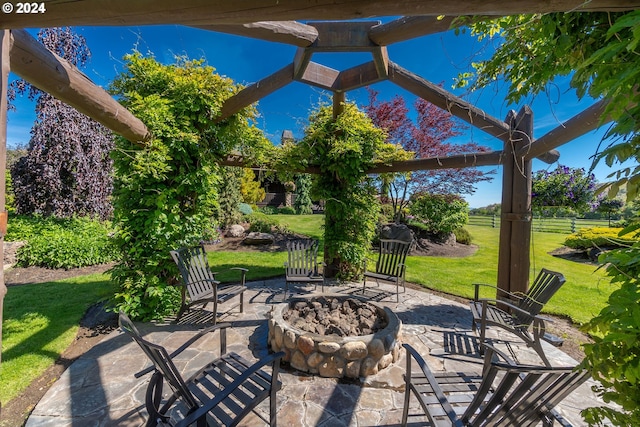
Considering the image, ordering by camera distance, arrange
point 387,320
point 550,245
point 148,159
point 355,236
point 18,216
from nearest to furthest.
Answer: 1. point 387,320
2. point 148,159
3. point 355,236
4. point 18,216
5. point 550,245

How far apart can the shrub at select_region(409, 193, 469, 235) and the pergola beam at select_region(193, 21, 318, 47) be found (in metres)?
7.44

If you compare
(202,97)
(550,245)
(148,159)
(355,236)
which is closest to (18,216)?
(148,159)

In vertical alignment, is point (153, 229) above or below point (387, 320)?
above

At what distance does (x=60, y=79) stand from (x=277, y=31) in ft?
6.27

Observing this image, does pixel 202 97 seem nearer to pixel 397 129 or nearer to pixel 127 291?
pixel 127 291

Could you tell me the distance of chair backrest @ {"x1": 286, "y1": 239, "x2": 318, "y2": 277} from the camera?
16.0 feet

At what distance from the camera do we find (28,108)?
7137mm

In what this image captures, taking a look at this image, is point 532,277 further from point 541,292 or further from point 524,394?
point 524,394

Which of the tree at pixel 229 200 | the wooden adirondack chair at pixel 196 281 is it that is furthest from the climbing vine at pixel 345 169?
the tree at pixel 229 200

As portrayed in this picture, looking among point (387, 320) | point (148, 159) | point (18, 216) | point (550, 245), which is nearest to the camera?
point (387, 320)

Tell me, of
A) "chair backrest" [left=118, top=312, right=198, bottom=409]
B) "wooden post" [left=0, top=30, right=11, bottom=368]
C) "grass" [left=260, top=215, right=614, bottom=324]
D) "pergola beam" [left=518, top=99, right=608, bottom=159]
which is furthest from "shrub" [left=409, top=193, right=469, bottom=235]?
"wooden post" [left=0, top=30, right=11, bottom=368]

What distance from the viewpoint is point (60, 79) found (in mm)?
1998

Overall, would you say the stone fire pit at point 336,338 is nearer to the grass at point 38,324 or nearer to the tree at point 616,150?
the tree at point 616,150

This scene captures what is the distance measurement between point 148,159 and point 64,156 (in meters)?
5.98
